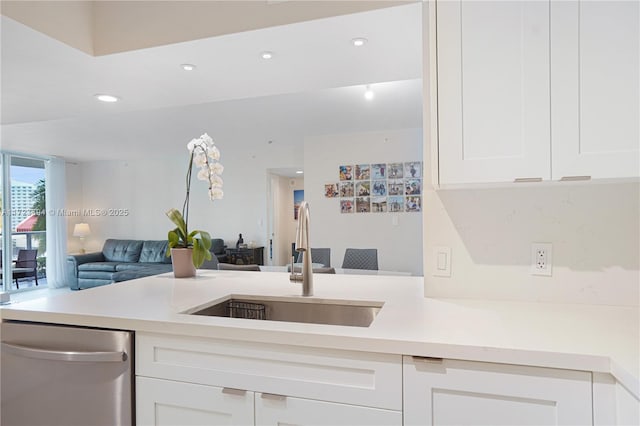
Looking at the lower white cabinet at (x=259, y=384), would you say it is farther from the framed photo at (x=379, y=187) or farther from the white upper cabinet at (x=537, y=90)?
the framed photo at (x=379, y=187)

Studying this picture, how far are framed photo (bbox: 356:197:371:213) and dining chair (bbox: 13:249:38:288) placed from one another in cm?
599

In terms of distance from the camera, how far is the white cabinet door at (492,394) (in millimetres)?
889

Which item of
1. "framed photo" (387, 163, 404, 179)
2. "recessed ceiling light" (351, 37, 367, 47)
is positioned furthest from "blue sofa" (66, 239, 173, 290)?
"recessed ceiling light" (351, 37, 367, 47)

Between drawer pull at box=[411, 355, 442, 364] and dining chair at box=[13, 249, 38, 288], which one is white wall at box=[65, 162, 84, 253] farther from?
drawer pull at box=[411, 355, 442, 364]

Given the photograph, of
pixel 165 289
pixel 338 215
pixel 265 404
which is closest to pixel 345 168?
pixel 338 215

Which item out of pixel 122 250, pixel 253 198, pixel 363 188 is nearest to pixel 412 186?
pixel 363 188

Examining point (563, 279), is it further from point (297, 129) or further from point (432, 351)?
point (297, 129)

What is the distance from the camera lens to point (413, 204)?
532 cm

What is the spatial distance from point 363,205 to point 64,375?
179 inches

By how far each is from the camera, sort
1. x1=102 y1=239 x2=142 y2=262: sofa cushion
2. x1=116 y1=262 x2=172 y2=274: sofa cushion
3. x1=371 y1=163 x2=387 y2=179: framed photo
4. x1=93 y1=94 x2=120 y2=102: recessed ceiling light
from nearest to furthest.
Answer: x1=93 y1=94 x2=120 y2=102: recessed ceiling light → x1=371 y1=163 x2=387 y2=179: framed photo → x1=116 y1=262 x2=172 y2=274: sofa cushion → x1=102 y1=239 x2=142 y2=262: sofa cushion

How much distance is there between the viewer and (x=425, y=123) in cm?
133

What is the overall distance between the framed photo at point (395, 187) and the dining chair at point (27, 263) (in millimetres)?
6473

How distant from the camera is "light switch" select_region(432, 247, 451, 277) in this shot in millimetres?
1473

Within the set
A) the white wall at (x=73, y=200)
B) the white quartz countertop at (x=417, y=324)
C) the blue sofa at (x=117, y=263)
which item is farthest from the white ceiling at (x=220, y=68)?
the white wall at (x=73, y=200)
